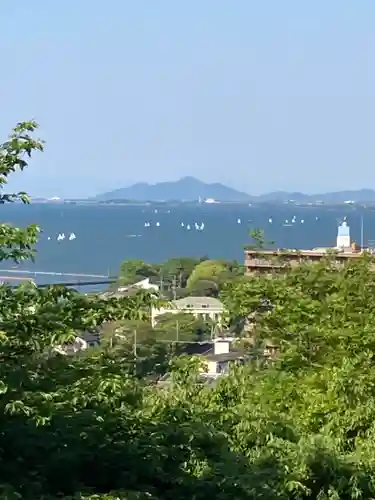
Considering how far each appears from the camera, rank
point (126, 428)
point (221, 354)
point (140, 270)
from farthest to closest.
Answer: point (140, 270) → point (221, 354) → point (126, 428)

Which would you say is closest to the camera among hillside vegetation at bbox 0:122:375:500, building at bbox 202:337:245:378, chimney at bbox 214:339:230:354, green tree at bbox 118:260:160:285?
hillside vegetation at bbox 0:122:375:500

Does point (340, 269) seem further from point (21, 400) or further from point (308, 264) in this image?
point (21, 400)

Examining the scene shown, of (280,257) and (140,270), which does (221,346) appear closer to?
(280,257)

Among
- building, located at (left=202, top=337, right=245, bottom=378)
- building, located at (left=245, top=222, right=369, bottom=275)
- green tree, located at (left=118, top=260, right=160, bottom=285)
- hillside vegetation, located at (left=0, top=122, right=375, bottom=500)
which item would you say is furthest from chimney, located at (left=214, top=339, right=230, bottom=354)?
green tree, located at (left=118, top=260, right=160, bottom=285)

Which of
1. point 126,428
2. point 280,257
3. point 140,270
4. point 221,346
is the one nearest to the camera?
point 126,428

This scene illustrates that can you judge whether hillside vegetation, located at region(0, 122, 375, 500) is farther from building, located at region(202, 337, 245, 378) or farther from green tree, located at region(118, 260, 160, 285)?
green tree, located at region(118, 260, 160, 285)

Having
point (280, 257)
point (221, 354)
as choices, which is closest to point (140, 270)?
point (221, 354)

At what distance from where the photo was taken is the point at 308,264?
12.5 meters

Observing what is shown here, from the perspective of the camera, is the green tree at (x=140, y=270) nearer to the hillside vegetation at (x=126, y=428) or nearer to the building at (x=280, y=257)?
the building at (x=280, y=257)

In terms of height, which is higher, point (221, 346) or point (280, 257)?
point (280, 257)

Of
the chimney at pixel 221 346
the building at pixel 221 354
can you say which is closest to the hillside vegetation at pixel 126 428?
the building at pixel 221 354

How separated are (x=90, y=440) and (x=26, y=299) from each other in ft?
2.71

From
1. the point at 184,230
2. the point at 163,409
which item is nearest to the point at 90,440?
the point at 163,409

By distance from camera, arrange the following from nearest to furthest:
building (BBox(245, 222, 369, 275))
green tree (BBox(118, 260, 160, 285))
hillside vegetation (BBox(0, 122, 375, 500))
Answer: hillside vegetation (BBox(0, 122, 375, 500)) → building (BBox(245, 222, 369, 275)) → green tree (BBox(118, 260, 160, 285))
